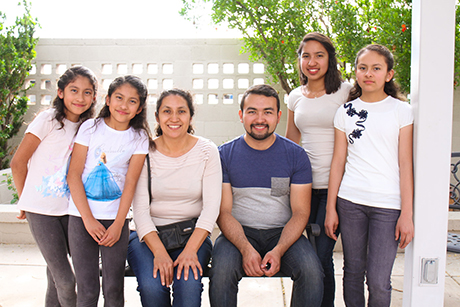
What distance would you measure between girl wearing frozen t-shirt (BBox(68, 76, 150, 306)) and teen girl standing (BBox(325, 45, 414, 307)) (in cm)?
118

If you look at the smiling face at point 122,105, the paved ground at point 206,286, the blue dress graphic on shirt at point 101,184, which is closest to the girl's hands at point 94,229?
the blue dress graphic on shirt at point 101,184

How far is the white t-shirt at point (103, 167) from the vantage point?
81.7 inches

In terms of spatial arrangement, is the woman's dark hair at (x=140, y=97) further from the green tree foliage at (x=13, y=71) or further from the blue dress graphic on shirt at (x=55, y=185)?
the green tree foliage at (x=13, y=71)

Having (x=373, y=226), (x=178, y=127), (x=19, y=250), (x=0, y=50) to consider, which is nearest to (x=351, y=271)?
(x=373, y=226)

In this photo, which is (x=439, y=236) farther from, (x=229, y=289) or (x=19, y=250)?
(x=19, y=250)

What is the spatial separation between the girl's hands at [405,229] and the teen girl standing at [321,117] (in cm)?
47

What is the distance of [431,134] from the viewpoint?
1886 mm

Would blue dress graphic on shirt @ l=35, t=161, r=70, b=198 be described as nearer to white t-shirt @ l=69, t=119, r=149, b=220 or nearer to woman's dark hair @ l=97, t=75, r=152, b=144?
white t-shirt @ l=69, t=119, r=149, b=220

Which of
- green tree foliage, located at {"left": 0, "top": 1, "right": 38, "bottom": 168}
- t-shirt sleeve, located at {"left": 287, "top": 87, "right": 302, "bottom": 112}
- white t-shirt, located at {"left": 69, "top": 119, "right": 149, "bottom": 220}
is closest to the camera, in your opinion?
white t-shirt, located at {"left": 69, "top": 119, "right": 149, "bottom": 220}

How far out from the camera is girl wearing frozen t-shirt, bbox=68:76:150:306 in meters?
2.02

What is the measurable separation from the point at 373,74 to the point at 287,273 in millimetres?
1215

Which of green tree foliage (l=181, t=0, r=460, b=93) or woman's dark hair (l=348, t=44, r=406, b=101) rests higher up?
green tree foliage (l=181, t=0, r=460, b=93)

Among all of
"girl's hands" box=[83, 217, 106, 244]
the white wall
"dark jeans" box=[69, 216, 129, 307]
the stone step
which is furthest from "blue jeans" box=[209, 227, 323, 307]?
the white wall

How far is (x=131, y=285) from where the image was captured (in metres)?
3.07
